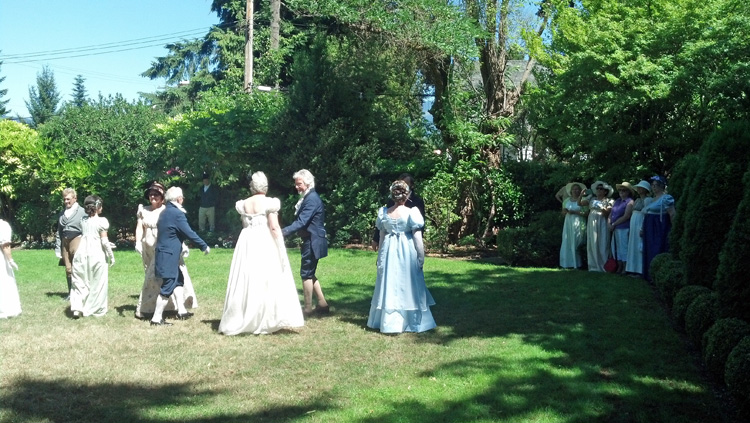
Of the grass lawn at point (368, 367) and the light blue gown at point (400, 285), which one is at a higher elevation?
the light blue gown at point (400, 285)

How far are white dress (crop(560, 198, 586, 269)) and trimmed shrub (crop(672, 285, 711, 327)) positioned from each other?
5924 mm

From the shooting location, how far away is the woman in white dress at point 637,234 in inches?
525

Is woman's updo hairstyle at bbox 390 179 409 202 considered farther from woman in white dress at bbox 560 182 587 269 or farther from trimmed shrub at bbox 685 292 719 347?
woman in white dress at bbox 560 182 587 269

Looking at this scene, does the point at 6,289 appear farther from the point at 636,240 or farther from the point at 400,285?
the point at 636,240

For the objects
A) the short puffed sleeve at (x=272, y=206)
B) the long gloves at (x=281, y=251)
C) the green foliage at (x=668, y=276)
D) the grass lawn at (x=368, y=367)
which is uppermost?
the short puffed sleeve at (x=272, y=206)

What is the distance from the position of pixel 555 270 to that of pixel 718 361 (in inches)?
319

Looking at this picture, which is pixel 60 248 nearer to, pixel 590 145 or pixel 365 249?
pixel 365 249

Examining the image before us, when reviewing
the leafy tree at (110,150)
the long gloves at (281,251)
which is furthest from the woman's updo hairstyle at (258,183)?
the leafy tree at (110,150)

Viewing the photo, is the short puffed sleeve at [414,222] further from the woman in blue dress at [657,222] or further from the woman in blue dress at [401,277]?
the woman in blue dress at [657,222]

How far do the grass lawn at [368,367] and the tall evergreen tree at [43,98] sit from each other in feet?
190

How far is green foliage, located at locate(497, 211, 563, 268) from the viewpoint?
15383 mm

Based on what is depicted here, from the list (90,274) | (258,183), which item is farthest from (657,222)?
(90,274)

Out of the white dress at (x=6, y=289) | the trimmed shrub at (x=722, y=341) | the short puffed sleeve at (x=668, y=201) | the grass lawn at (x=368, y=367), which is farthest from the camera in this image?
the short puffed sleeve at (x=668, y=201)

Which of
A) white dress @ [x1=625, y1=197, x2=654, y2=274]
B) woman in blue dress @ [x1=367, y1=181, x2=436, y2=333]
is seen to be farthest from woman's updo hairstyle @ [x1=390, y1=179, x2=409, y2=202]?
white dress @ [x1=625, y1=197, x2=654, y2=274]
